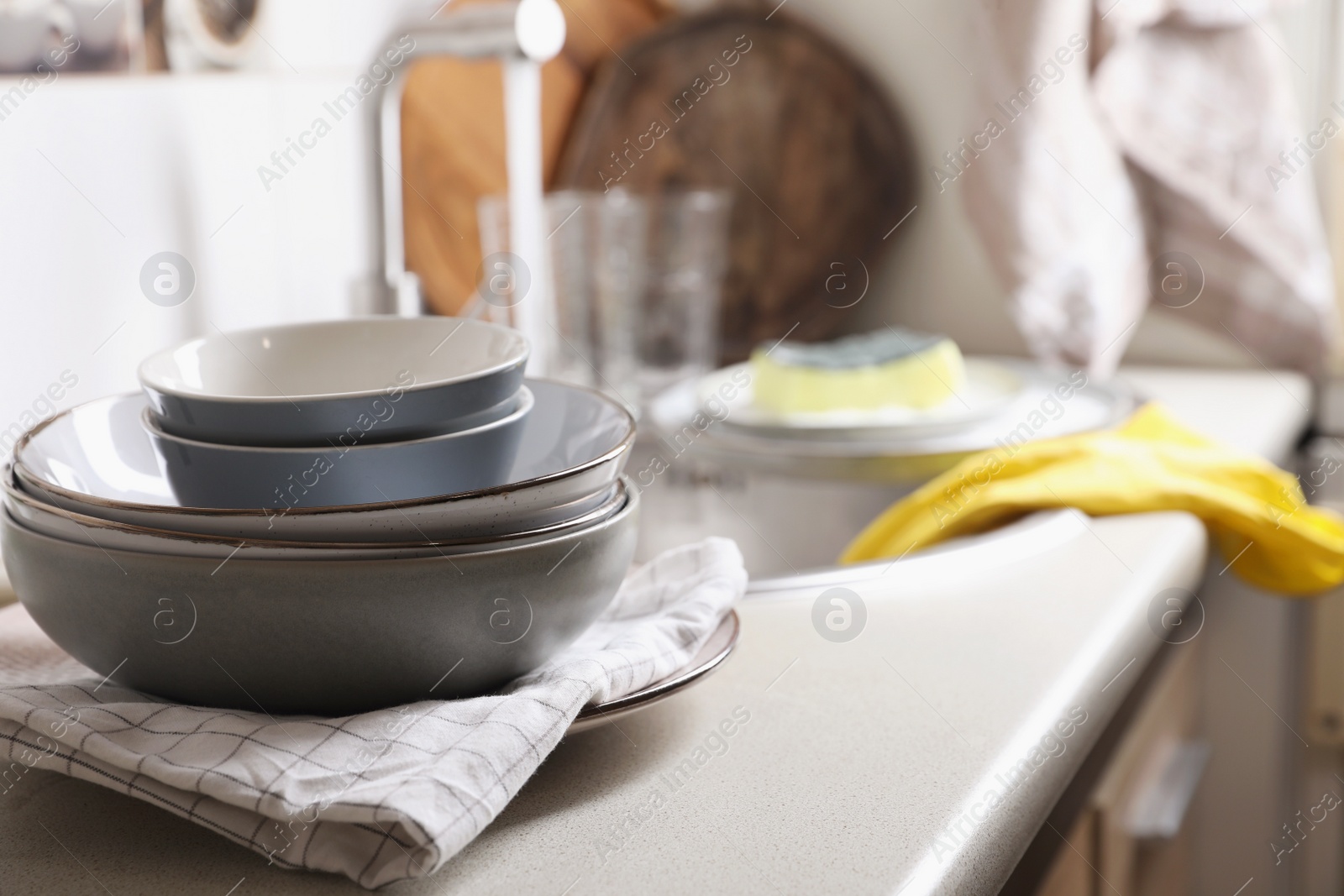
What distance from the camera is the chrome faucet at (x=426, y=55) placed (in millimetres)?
865

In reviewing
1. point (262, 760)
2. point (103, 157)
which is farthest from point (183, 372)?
point (103, 157)

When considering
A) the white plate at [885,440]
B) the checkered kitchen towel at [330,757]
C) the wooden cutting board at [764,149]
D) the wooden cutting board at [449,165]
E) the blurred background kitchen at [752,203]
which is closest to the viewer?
the checkered kitchen towel at [330,757]

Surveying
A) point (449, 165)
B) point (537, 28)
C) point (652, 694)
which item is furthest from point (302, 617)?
point (449, 165)

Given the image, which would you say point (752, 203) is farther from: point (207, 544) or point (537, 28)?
point (207, 544)

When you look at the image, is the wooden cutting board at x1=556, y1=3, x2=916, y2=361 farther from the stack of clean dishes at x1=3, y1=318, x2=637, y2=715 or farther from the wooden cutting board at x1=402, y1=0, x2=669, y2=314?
the stack of clean dishes at x1=3, y1=318, x2=637, y2=715

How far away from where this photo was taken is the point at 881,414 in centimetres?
107

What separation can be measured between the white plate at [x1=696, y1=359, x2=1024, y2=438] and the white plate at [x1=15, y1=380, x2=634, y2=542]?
0.49 m

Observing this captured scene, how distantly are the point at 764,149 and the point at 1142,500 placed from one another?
715mm

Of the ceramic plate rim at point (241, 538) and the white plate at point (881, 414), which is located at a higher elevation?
the ceramic plate rim at point (241, 538)

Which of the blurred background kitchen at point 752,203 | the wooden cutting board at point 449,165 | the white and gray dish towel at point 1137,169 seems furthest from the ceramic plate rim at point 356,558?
the white and gray dish towel at point 1137,169

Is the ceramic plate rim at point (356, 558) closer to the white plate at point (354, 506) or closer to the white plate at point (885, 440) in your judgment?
the white plate at point (354, 506)

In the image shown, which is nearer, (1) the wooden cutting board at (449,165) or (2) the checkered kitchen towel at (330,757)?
(2) the checkered kitchen towel at (330,757)

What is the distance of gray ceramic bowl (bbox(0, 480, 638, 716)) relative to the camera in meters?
0.42

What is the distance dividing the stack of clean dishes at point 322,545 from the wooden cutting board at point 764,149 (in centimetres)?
92
